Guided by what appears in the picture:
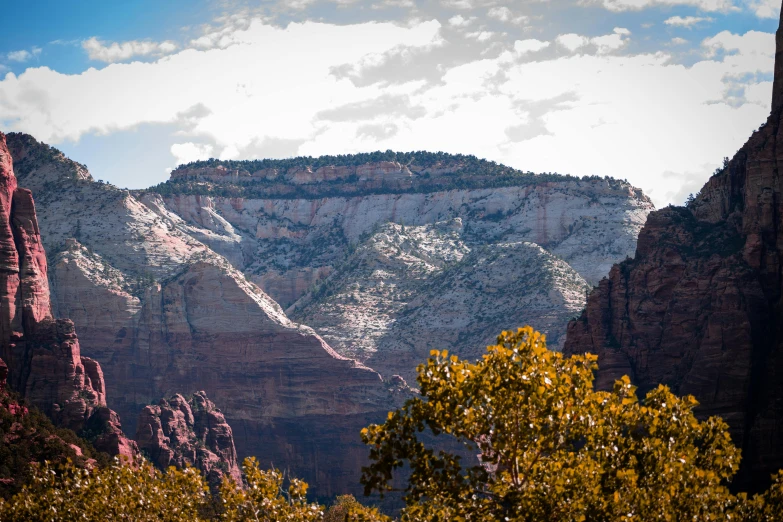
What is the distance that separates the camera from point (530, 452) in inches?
1203

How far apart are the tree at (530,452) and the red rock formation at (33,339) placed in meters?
65.1

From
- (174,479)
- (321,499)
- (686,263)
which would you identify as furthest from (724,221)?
(321,499)

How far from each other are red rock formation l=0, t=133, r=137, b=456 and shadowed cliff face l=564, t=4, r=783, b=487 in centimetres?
4172

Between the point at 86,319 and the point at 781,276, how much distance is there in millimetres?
91311

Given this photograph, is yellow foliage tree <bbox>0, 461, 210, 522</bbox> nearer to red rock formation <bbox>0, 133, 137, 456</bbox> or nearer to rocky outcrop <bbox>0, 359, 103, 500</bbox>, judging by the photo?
rocky outcrop <bbox>0, 359, 103, 500</bbox>

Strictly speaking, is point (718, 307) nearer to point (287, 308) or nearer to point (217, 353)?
point (217, 353)

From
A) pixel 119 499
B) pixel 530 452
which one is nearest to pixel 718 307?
pixel 119 499

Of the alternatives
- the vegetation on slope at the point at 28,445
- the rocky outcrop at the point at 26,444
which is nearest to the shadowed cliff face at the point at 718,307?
the vegetation on slope at the point at 28,445

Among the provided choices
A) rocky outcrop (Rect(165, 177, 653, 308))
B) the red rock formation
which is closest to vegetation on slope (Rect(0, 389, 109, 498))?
the red rock formation

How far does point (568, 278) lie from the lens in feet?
482

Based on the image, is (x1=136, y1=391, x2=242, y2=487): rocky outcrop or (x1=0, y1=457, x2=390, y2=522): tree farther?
(x1=136, y1=391, x2=242, y2=487): rocky outcrop

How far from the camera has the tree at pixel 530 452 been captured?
29.0 metres

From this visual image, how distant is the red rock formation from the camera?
93.6 metres

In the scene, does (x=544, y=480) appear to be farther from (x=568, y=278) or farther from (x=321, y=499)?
(x=568, y=278)
